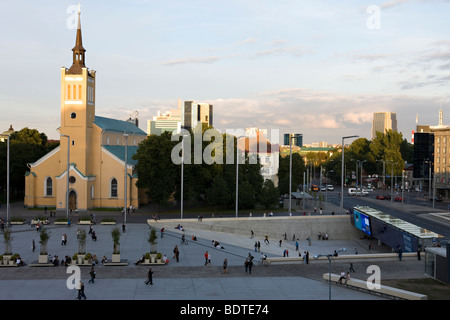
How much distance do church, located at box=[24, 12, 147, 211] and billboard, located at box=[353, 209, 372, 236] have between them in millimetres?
30494

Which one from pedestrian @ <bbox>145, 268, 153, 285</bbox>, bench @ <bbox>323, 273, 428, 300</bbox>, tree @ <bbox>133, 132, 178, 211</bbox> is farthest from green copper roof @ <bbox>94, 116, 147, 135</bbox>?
bench @ <bbox>323, 273, 428, 300</bbox>

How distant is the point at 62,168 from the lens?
234 feet

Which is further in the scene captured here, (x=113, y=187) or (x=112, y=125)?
(x=112, y=125)

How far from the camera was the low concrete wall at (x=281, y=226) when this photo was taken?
57406 millimetres

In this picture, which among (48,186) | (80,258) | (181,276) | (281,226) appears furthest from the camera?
(48,186)

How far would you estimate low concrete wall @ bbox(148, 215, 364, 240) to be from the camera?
57.4m

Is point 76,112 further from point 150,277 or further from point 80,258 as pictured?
point 150,277

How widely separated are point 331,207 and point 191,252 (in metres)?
42.3

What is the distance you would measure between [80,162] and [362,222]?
3922cm

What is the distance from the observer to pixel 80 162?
233 ft

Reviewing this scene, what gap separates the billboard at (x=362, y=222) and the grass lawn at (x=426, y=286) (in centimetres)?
2326

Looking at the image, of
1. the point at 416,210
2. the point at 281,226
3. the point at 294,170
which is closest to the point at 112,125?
the point at 281,226
